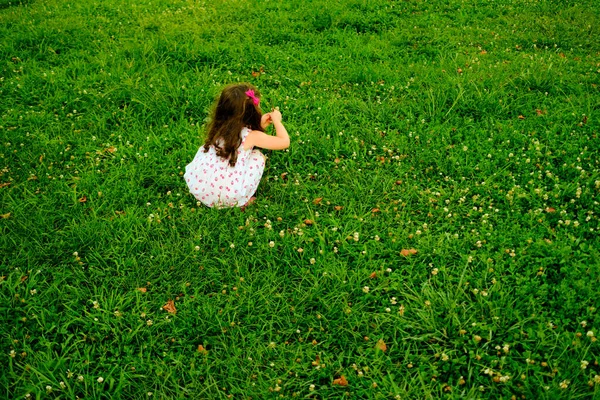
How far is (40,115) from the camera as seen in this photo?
6.06m

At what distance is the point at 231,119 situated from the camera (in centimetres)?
464

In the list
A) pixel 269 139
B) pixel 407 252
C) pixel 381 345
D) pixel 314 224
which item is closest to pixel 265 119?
pixel 269 139

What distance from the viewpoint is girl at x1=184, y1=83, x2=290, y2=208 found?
4598mm

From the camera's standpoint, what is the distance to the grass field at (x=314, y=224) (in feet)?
11.0

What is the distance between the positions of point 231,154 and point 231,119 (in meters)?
0.38

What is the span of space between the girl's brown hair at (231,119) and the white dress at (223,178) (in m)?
0.08

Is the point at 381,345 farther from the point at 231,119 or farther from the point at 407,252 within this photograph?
the point at 231,119

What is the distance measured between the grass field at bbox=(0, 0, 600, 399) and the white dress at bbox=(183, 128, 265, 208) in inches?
7.8

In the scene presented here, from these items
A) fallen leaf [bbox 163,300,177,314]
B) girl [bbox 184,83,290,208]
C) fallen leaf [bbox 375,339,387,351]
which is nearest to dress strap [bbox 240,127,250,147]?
girl [bbox 184,83,290,208]

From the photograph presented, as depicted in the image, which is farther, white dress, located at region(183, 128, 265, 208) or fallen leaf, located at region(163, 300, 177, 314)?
white dress, located at region(183, 128, 265, 208)

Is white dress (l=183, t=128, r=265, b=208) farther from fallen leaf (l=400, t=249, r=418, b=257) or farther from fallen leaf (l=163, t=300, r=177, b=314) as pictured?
fallen leaf (l=400, t=249, r=418, b=257)

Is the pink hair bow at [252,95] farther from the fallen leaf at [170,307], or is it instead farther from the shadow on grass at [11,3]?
the shadow on grass at [11,3]

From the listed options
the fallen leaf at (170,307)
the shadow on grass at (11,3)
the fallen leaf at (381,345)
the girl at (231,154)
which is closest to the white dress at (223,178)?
the girl at (231,154)


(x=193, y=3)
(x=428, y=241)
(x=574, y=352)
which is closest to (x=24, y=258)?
(x=428, y=241)
